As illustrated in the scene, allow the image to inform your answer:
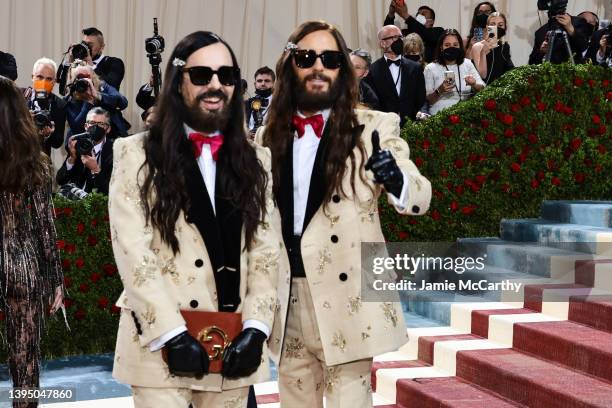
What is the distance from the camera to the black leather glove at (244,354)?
337cm

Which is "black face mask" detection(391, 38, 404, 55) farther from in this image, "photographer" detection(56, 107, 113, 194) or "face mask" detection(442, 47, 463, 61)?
"photographer" detection(56, 107, 113, 194)

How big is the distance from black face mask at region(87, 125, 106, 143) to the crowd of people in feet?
11.5

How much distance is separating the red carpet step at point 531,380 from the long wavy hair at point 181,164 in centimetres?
216

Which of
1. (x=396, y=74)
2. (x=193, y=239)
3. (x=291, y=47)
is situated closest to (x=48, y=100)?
(x=396, y=74)

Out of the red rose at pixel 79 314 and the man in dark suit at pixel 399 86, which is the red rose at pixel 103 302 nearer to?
the red rose at pixel 79 314

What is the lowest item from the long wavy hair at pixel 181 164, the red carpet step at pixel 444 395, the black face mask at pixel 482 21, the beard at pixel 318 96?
the red carpet step at pixel 444 395

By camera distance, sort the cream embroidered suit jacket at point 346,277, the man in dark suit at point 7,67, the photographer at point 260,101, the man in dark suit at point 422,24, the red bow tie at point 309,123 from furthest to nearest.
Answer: the man in dark suit at point 422,24 < the man in dark suit at point 7,67 < the photographer at point 260,101 < the red bow tie at point 309,123 < the cream embroidered suit jacket at point 346,277

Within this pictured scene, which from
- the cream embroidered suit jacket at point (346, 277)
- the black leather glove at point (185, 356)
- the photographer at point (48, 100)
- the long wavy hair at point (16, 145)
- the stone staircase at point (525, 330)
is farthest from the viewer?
the photographer at point (48, 100)

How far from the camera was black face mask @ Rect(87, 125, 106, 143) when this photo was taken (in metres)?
8.72

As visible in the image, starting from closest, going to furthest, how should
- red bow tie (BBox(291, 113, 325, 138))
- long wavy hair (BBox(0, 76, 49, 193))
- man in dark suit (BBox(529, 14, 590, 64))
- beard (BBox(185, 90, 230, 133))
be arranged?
beard (BBox(185, 90, 230, 133)) → red bow tie (BBox(291, 113, 325, 138)) → long wavy hair (BBox(0, 76, 49, 193)) → man in dark suit (BBox(529, 14, 590, 64))

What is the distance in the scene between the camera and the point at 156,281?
340 cm

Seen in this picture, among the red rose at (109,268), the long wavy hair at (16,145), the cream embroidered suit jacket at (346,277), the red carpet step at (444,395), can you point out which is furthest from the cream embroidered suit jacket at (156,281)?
the red rose at (109,268)

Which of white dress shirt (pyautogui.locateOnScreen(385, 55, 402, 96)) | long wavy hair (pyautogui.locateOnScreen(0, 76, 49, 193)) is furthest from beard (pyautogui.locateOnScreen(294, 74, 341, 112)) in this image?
white dress shirt (pyautogui.locateOnScreen(385, 55, 402, 96))

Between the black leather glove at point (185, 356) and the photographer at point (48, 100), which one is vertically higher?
the photographer at point (48, 100)
